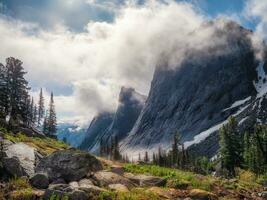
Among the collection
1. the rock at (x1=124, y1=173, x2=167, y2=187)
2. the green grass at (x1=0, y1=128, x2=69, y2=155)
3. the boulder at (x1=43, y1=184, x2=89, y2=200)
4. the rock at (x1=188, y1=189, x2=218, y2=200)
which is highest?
the green grass at (x1=0, y1=128, x2=69, y2=155)

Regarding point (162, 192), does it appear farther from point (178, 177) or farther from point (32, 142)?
point (32, 142)

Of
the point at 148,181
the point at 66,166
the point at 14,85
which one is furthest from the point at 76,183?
the point at 14,85

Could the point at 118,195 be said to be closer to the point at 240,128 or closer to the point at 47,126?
the point at 47,126

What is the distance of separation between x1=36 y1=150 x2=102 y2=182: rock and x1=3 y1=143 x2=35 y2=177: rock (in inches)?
34.0

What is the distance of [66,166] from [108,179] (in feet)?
8.40

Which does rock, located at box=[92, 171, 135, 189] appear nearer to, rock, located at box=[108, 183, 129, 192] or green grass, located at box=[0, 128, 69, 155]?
rock, located at box=[108, 183, 129, 192]

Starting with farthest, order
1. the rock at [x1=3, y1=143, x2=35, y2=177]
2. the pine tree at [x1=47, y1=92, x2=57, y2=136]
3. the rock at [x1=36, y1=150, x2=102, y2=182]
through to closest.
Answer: the pine tree at [x1=47, y1=92, x2=57, y2=136] < the rock at [x1=36, y1=150, x2=102, y2=182] < the rock at [x1=3, y1=143, x2=35, y2=177]

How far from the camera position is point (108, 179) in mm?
22141

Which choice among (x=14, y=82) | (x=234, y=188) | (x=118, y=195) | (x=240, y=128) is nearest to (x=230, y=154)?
(x=14, y=82)

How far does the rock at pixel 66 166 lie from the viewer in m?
21.7

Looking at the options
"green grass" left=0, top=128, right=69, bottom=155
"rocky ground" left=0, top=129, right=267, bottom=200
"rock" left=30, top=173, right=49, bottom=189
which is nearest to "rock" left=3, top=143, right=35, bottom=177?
"rocky ground" left=0, top=129, right=267, bottom=200

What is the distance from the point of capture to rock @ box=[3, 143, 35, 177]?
20133 millimetres

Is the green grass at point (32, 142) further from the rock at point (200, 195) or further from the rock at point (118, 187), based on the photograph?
the rock at point (200, 195)

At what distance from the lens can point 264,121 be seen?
19788cm
